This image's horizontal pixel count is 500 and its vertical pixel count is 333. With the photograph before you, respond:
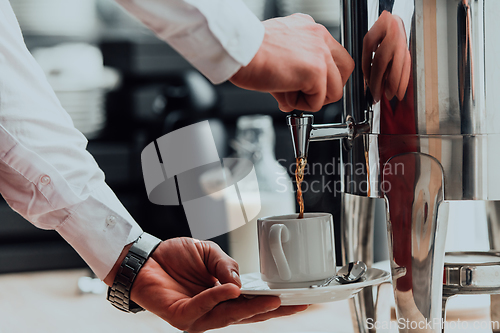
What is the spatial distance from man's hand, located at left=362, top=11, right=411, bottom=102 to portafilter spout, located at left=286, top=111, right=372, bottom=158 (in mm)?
40

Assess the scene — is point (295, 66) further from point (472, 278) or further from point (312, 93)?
point (472, 278)

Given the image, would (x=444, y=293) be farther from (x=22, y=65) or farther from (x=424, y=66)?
(x=22, y=65)

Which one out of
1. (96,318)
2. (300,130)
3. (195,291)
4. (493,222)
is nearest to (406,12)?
(300,130)

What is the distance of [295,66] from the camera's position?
0.40 meters

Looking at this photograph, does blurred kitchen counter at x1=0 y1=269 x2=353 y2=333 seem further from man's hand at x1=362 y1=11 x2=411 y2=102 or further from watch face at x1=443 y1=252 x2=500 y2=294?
man's hand at x1=362 y1=11 x2=411 y2=102

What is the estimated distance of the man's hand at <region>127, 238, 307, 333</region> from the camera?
474mm

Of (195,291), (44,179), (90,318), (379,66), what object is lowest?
(90,318)

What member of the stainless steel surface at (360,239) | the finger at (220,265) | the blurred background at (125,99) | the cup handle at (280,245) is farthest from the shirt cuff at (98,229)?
the blurred background at (125,99)

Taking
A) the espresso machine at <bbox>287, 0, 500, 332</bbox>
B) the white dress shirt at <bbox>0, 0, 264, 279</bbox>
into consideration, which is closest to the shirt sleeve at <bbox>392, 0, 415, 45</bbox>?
the espresso machine at <bbox>287, 0, 500, 332</bbox>

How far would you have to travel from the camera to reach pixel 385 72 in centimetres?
54

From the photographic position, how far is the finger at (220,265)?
0.56 metres

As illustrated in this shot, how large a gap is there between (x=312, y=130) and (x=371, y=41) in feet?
0.39

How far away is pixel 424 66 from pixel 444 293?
10.9 inches

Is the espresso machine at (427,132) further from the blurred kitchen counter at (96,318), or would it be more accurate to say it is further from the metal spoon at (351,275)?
the blurred kitchen counter at (96,318)
